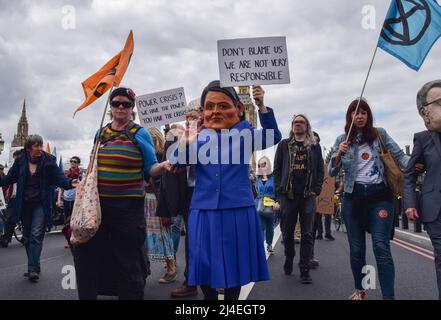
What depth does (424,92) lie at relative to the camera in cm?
373

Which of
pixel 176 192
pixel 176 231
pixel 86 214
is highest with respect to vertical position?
pixel 176 192

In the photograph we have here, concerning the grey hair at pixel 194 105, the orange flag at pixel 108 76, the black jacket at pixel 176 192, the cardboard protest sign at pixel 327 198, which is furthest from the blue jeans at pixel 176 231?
the cardboard protest sign at pixel 327 198

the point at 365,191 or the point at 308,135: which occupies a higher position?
the point at 308,135

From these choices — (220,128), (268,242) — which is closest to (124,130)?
(220,128)

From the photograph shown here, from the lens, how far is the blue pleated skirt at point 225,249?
311cm

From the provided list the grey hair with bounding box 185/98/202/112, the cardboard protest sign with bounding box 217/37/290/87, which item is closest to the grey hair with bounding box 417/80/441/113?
the cardboard protest sign with bounding box 217/37/290/87

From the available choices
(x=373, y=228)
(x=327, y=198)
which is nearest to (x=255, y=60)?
(x=373, y=228)

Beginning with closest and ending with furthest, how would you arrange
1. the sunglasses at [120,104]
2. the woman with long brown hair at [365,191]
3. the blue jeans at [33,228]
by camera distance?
the sunglasses at [120,104] → the woman with long brown hair at [365,191] → the blue jeans at [33,228]

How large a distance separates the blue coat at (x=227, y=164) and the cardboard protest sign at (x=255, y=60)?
19.0 inches

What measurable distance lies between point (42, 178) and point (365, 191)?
4.11m

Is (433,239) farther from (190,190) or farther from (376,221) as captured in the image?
(190,190)

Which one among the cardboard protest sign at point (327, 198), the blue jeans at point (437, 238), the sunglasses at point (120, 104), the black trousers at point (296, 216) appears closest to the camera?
the blue jeans at point (437, 238)

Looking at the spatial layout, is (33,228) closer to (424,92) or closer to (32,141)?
(32,141)

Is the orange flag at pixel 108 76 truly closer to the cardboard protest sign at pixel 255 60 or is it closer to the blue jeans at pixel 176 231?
the cardboard protest sign at pixel 255 60
